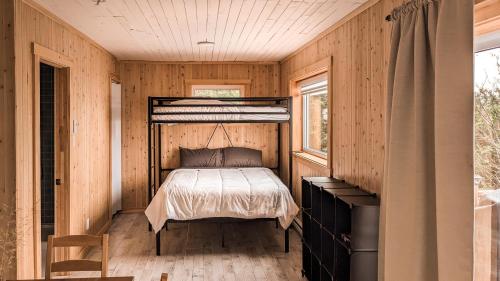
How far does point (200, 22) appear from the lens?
151 inches

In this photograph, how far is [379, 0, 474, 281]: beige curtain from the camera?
183 cm

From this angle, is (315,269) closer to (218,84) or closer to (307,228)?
(307,228)

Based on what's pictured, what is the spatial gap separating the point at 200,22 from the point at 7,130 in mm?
1864

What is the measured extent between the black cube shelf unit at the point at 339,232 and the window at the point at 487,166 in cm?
70

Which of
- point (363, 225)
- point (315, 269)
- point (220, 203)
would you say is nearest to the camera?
point (363, 225)

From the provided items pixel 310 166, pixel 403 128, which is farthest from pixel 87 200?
pixel 403 128

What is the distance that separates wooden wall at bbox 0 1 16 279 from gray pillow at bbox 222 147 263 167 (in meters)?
3.65

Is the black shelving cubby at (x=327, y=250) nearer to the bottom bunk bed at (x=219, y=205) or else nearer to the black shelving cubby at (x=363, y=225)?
the black shelving cubby at (x=363, y=225)

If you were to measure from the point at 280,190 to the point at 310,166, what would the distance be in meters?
0.58

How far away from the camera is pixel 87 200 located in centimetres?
466

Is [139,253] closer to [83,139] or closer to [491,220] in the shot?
[83,139]

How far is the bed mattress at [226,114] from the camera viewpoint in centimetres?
522

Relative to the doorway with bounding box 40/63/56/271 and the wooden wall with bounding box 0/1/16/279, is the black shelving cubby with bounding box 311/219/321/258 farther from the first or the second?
the doorway with bounding box 40/63/56/271

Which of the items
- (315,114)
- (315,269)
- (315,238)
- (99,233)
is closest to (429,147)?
(315,238)
